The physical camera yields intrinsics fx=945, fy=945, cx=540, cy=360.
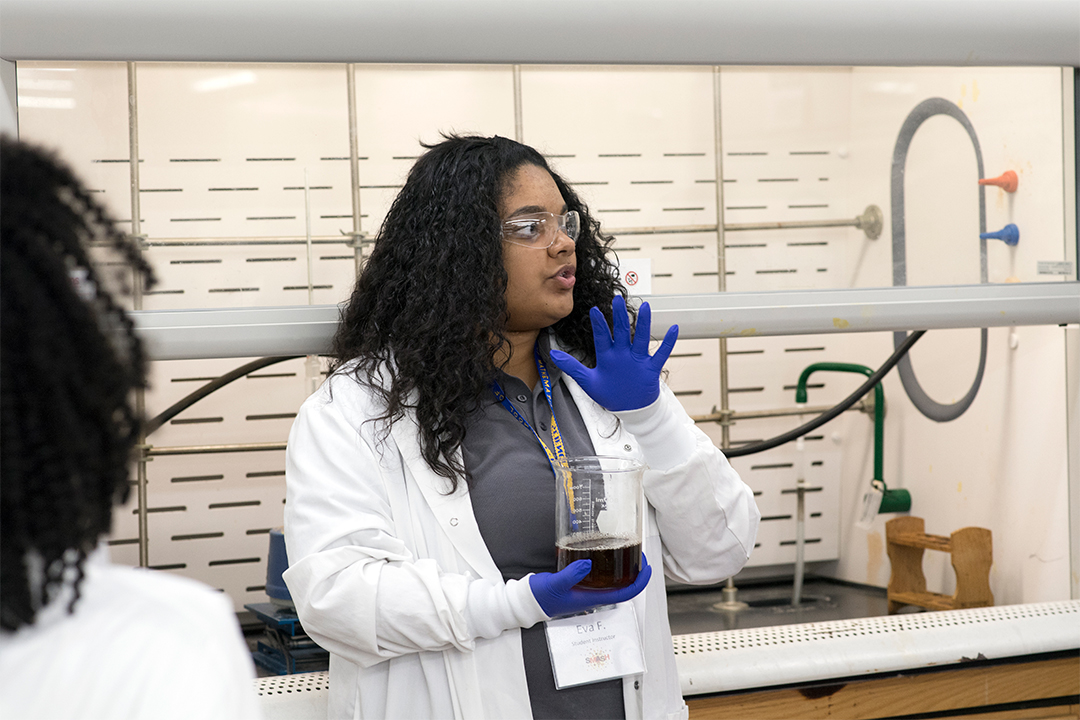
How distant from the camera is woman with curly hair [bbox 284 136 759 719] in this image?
1337 mm

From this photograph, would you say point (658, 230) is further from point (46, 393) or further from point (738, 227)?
point (46, 393)

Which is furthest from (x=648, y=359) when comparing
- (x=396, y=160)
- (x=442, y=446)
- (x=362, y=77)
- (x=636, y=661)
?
(x=362, y=77)

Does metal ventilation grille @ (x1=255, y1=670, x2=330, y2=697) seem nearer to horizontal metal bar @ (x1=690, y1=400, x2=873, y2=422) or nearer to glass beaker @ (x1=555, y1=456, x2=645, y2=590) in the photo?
glass beaker @ (x1=555, y1=456, x2=645, y2=590)

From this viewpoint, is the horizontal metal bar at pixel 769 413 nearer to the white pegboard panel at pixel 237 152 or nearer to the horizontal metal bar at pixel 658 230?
the horizontal metal bar at pixel 658 230

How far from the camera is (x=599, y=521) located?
1319 mm

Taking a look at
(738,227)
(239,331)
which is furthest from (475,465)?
(738,227)

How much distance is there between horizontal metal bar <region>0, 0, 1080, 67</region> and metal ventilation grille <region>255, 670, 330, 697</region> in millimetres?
1148

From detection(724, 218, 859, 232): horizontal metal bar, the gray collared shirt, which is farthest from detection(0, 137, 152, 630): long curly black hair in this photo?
detection(724, 218, 859, 232): horizontal metal bar

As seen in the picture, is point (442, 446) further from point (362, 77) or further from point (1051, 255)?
point (1051, 255)

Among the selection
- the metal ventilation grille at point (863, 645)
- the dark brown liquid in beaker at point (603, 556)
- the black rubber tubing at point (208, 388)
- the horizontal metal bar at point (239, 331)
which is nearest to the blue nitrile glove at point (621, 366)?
the dark brown liquid in beaker at point (603, 556)

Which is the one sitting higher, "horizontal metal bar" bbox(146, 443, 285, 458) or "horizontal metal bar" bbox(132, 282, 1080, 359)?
"horizontal metal bar" bbox(132, 282, 1080, 359)

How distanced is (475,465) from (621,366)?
0.90ft

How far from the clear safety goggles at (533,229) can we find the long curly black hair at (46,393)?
106 cm

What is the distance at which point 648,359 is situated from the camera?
148cm
